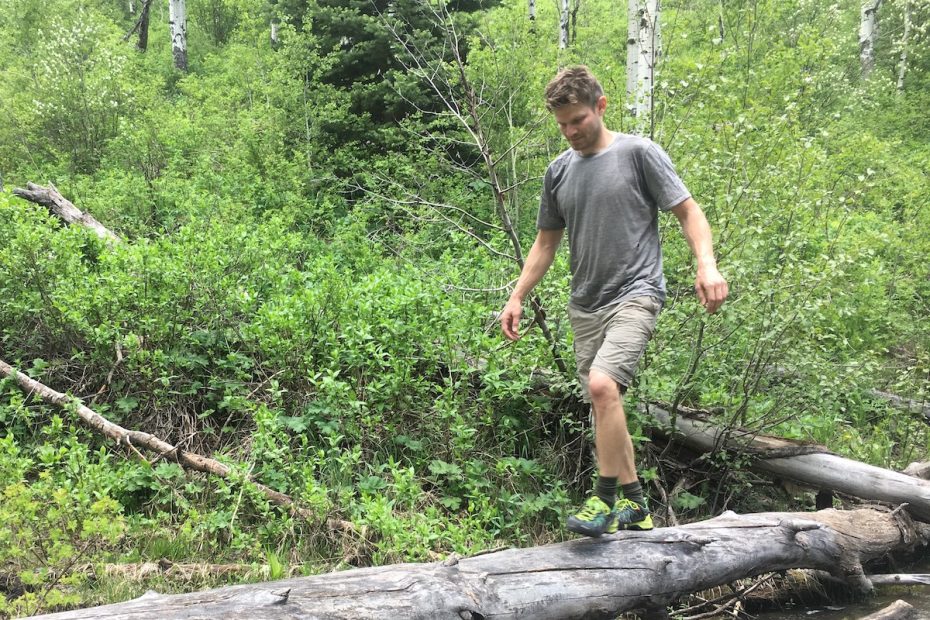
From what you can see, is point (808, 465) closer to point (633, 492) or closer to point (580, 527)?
point (633, 492)

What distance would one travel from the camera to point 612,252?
3.37 meters

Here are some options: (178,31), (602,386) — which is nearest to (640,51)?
(602,386)

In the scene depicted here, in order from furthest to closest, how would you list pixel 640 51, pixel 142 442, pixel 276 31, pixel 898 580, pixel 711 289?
1. pixel 276 31
2. pixel 640 51
3. pixel 142 442
4. pixel 898 580
5. pixel 711 289

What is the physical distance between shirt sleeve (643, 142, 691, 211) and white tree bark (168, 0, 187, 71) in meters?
19.6

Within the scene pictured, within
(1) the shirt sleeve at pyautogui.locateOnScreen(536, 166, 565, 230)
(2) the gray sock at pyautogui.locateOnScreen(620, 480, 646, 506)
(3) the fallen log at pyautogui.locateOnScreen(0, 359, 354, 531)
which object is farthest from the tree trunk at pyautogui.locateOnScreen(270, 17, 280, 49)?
(2) the gray sock at pyautogui.locateOnScreen(620, 480, 646, 506)

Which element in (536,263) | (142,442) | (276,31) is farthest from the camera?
(276,31)

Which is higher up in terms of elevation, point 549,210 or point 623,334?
point 549,210

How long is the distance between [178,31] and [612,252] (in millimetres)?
20183

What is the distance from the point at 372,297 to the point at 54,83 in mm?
9111

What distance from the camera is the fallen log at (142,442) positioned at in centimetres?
425

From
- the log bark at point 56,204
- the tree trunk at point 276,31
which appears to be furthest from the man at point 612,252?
the tree trunk at point 276,31

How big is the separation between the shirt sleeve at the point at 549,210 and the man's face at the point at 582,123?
0.29 metres

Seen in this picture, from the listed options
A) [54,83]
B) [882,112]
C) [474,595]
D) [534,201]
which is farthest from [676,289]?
[882,112]

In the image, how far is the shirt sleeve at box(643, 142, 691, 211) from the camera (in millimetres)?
3264
